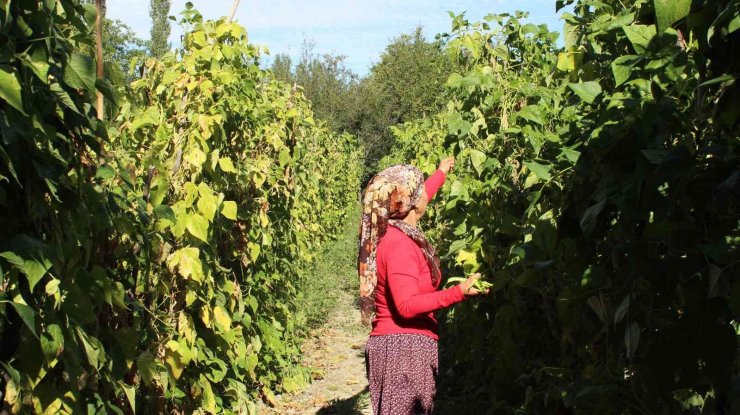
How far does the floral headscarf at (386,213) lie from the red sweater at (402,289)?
0.03 m

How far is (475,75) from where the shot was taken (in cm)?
445

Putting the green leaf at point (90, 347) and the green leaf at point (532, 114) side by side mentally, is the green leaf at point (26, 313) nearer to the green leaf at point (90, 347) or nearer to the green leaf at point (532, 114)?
the green leaf at point (90, 347)

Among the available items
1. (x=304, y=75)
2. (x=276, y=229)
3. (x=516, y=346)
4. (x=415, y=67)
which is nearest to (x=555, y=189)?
(x=516, y=346)

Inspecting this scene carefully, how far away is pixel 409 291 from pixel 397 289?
51mm

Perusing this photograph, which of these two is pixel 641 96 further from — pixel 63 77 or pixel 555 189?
pixel 63 77

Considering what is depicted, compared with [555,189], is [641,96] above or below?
above

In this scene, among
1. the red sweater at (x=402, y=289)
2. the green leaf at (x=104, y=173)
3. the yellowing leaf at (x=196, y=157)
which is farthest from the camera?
the yellowing leaf at (x=196, y=157)

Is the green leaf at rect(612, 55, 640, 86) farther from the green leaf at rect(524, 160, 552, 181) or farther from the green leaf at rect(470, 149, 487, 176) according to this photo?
the green leaf at rect(470, 149, 487, 176)

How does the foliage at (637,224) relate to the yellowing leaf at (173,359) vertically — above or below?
above

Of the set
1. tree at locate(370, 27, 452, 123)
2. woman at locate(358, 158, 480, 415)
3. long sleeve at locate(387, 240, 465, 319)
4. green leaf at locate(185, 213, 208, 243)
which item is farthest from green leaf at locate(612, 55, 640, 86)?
tree at locate(370, 27, 452, 123)

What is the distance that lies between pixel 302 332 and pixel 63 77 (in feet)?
21.5

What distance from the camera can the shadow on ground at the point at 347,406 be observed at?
6301mm

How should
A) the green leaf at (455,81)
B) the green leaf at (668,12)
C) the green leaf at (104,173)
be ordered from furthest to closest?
1. the green leaf at (455,81)
2. the green leaf at (104,173)
3. the green leaf at (668,12)

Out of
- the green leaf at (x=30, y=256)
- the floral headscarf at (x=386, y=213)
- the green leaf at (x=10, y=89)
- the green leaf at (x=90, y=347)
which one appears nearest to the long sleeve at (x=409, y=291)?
the floral headscarf at (x=386, y=213)
